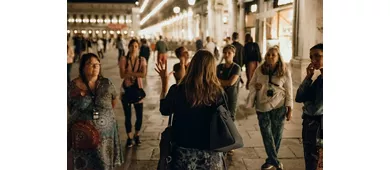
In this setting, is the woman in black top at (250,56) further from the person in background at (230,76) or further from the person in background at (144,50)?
the person in background at (144,50)

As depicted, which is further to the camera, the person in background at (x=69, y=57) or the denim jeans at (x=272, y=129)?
the denim jeans at (x=272, y=129)

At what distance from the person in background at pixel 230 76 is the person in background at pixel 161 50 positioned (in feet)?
1.38

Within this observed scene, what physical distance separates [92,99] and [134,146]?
1.70 ft

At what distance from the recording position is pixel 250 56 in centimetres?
385

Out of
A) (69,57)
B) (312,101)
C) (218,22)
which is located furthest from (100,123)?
(312,101)

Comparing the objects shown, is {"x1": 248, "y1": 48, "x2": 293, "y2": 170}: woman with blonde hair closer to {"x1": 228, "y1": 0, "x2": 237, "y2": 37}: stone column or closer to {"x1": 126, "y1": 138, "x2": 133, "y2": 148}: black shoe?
{"x1": 228, "y1": 0, "x2": 237, "y2": 37}: stone column

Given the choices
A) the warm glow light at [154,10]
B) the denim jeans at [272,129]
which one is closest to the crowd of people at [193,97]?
the denim jeans at [272,129]

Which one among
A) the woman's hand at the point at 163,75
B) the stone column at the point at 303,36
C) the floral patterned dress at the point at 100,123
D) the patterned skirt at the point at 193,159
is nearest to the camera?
the patterned skirt at the point at 193,159

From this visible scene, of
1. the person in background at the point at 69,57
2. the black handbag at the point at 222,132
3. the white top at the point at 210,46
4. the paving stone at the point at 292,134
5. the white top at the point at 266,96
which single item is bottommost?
the paving stone at the point at 292,134

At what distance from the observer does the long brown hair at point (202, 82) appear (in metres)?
3.16

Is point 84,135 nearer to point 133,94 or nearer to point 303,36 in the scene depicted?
point 133,94

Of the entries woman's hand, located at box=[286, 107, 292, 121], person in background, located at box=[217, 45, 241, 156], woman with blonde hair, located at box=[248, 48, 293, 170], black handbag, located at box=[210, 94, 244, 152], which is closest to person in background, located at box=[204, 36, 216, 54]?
person in background, located at box=[217, 45, 241, 156]
